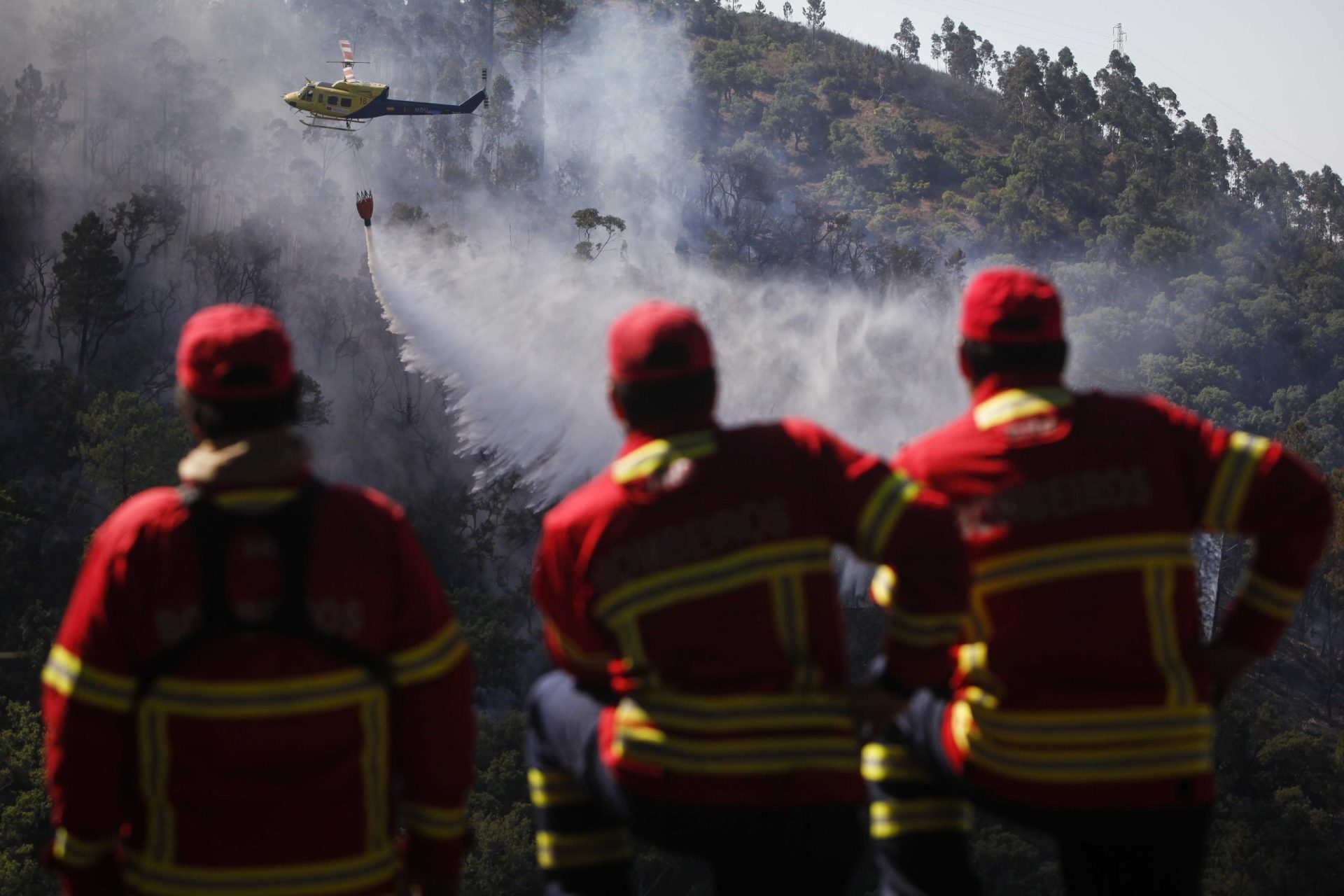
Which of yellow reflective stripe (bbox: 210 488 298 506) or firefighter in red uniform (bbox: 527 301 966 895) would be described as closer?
yellow reflective stripe (bbox: 210 488 298 506)

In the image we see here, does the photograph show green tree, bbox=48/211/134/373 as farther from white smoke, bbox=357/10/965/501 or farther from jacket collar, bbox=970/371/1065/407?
jacket collar, bbox=970/371/1065/407

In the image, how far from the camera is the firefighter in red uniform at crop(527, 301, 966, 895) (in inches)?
150

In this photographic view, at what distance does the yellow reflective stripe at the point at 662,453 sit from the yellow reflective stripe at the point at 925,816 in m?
1.48

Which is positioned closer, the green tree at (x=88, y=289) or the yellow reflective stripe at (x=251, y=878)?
the yellow reflective stripe at (x=251, y=878)

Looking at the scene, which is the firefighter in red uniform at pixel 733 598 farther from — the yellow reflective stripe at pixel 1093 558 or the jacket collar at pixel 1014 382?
the jacket collar at pixel 1014 382

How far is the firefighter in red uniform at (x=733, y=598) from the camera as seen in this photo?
12.5ft

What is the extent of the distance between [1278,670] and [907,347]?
90.8ft

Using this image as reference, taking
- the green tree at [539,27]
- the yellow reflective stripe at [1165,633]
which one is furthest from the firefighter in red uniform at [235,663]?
the green tree at [539,27]

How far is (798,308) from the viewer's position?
302 feet

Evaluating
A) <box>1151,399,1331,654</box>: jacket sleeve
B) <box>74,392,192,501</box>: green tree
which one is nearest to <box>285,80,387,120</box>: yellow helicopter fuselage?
<box>74,392,192,501</box>: green tree

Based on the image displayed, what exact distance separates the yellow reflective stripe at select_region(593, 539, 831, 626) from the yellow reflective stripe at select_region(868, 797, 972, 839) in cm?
A: 109

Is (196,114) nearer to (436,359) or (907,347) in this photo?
(436,359)

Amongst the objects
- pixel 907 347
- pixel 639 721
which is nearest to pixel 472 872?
pixel 639 721

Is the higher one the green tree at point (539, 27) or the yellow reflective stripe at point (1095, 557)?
the green tree at point (539, 27)
